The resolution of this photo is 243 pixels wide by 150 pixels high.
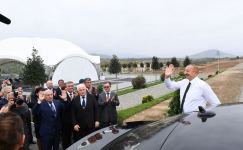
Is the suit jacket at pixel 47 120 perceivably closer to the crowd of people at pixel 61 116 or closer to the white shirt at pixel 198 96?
the crowd of people at pixel 61 116

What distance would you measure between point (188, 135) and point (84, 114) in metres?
4.93

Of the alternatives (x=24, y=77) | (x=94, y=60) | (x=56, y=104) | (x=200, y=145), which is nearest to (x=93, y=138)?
(x=200, y=145)

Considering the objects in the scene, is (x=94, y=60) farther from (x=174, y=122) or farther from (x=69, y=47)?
(x=174, y=122)

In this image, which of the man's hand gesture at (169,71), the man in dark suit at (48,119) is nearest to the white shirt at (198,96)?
the man's hand gesture at (169,71)

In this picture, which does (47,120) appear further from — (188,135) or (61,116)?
(188,135)

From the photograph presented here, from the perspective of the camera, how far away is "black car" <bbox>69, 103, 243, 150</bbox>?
2.77m

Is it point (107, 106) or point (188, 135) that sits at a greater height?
point (188, 135)

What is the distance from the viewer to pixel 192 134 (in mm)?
2967

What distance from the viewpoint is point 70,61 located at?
49281 mm

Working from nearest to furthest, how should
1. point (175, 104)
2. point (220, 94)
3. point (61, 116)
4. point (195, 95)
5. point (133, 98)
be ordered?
point (195, 95) < point (61, 116) < point (175, 104) < point (220, 94) < point (133, 98)

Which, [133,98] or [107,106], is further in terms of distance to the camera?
[133,98]

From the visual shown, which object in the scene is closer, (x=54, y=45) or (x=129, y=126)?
(x=129, y=126)

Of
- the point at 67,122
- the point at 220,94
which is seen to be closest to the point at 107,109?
the point at 67,122

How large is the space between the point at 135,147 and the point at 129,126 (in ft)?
3.62
